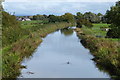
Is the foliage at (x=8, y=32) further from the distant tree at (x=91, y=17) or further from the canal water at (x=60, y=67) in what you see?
the distant tree at (x=91, y=17)

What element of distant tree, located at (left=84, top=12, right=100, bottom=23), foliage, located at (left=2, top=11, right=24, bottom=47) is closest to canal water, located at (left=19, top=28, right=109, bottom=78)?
foliage, located at (left=2, top=11, right=24, bottom=47)

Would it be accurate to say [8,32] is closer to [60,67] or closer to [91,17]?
[60,67]

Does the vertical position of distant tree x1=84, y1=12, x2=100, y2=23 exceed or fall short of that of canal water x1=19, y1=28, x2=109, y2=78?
it exceeds it

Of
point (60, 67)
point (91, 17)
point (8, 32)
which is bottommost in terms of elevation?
point (60, 67)

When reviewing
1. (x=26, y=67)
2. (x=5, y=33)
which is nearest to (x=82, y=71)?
(x=26, y=67)

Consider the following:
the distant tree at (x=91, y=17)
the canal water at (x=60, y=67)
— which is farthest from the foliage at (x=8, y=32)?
the distant tree at (x=91, y=17)

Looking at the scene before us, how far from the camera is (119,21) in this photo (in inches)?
955

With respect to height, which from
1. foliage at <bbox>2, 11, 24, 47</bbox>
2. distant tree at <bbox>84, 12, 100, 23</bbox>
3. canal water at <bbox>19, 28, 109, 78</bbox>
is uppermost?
distant tree at <bbox>84, 12, 100, 23</bbox>

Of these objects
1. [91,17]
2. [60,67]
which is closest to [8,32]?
[60,67]

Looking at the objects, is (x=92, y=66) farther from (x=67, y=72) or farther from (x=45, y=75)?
(x=45, y=75)

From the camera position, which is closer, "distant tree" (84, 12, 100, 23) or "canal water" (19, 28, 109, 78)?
"canal water" (19, 28, 109, 78)

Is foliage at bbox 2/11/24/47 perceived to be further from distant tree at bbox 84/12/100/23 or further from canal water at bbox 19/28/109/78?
distant tree at bbox 84/12/100/23

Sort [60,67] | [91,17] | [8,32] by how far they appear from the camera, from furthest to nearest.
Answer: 1. [91,17]
2. [8,32]
3. [60,67]

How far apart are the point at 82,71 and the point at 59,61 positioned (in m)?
5.23
